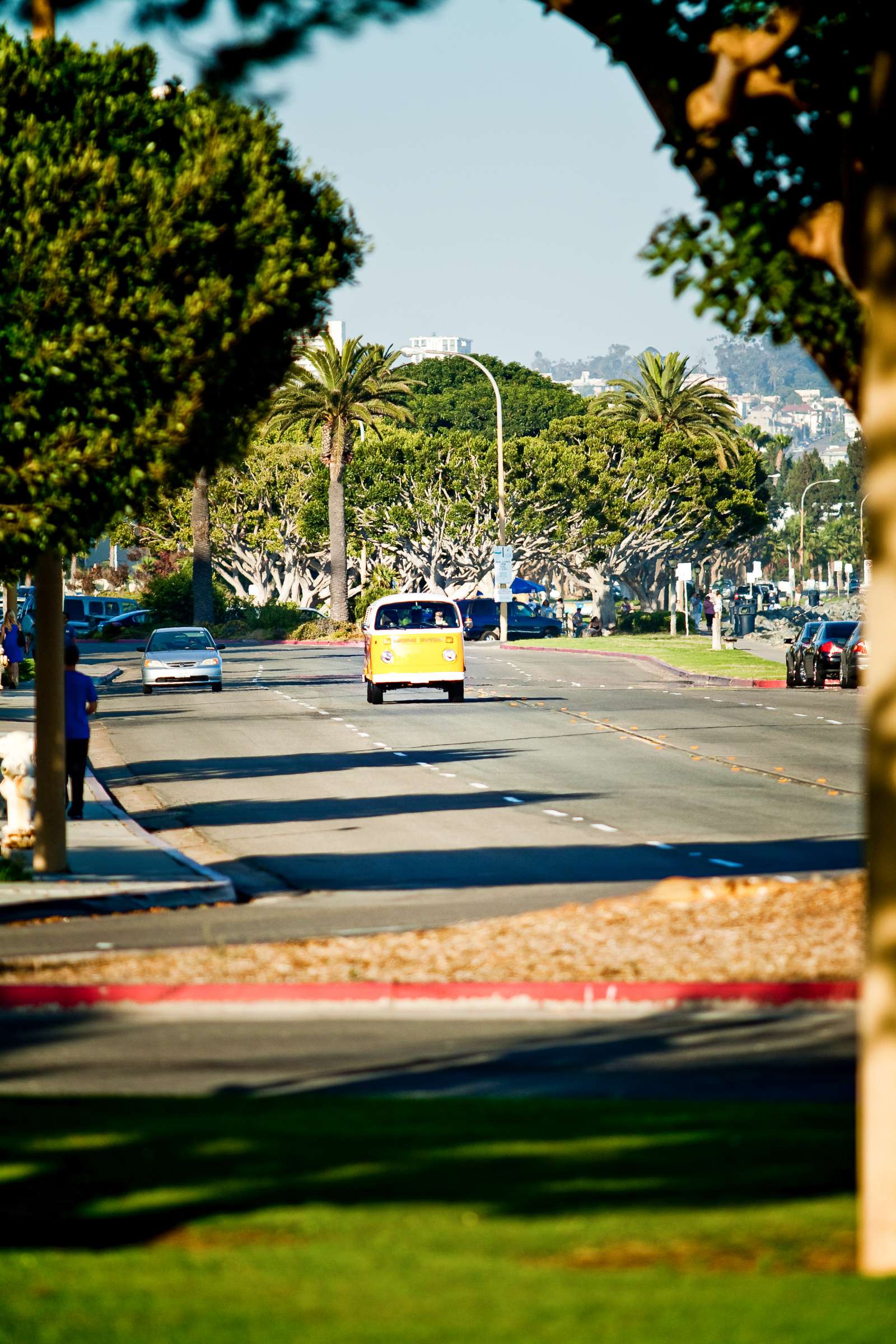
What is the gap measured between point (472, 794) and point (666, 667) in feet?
96.1

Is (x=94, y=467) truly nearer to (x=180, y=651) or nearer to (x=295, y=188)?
(x=295, y=188)

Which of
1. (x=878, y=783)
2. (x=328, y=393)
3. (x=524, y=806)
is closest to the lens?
(x=878, y=783)

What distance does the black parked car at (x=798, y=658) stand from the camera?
4412 cm

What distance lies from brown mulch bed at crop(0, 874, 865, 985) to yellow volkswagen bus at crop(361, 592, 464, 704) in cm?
2392

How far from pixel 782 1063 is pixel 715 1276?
382 cm

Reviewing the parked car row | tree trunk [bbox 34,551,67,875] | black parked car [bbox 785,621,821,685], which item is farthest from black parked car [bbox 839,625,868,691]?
tree trunk [bbox 34,551,67,875]

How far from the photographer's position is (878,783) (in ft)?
16.3

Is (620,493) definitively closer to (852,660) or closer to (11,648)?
(852,660)

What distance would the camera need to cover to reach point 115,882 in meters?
15.2

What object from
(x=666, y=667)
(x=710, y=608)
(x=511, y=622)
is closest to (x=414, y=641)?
(x=666, y=667)

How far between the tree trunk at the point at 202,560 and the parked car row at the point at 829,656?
3121 centimetres

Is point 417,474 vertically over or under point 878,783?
over

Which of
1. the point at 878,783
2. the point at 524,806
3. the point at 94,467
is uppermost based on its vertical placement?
the point at 94,467

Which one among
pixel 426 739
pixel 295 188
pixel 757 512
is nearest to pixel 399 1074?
pixel 295 188
